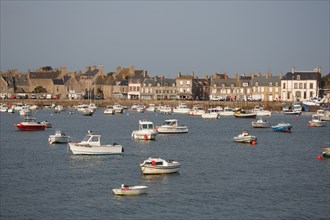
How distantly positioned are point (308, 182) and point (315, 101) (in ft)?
307

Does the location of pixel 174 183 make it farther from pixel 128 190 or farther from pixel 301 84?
pixel 301 84

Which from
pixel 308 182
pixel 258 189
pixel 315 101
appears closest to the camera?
pixel 258 189

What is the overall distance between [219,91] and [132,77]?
23.1 metres

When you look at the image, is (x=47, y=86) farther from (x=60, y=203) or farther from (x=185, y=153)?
(x=60, y=203)

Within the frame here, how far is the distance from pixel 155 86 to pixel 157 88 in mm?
688

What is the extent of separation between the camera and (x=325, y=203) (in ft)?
Answer: 111

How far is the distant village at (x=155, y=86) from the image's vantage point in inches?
5571

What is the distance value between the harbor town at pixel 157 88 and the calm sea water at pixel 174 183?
8023 centimetres

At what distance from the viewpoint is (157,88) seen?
520 feet

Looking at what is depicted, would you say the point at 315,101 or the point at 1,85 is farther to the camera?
the point at 1,85

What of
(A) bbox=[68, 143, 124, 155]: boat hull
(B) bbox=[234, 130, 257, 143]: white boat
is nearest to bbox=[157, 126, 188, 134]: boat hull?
(B) bbox=[234, 130, 257, 143]: white boat

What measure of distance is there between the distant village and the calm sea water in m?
80.4

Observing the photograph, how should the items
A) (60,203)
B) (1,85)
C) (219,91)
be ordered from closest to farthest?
(60,203) → (219,91) → (1,85)

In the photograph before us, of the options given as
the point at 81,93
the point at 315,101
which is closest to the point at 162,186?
the point at 315,101
